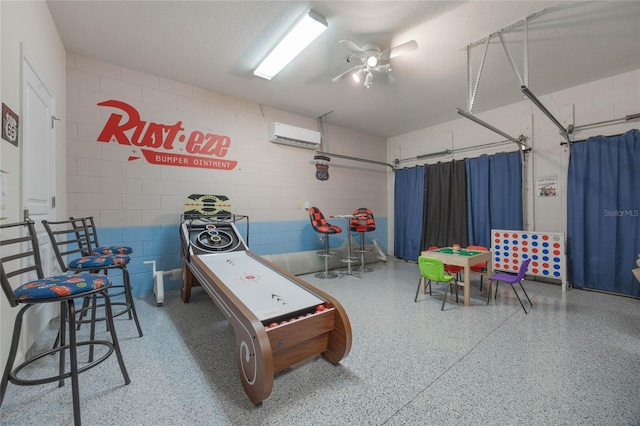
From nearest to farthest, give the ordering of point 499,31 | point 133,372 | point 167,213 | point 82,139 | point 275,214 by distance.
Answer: point 133,372 < point 499,31 < point 82,139 < point 167,213 < point 275,214

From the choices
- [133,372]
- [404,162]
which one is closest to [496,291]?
[404,162]

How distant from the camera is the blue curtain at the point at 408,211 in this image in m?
5.73

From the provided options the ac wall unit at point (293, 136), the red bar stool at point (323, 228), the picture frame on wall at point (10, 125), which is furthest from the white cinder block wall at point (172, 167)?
the picture frame on wall at point (10, 125)

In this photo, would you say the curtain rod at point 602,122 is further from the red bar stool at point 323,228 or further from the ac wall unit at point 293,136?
the ac wall unit at point 293,136

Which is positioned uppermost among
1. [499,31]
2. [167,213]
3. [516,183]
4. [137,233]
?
[499,31]

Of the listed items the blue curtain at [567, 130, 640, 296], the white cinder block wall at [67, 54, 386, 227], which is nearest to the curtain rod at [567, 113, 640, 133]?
the blue curtain at [567, 130, 640, 296]

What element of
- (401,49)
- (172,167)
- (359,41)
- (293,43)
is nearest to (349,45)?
(359,41)

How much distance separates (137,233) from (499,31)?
195 inches

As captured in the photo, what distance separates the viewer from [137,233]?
11.4 feet

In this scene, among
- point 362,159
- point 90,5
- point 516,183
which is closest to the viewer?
point 90,5

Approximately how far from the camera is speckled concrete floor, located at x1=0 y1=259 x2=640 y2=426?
4.79 ft

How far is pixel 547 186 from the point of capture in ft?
13.6

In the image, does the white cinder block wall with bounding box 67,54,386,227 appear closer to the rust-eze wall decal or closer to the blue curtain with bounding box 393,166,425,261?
the rust-eze wall decal

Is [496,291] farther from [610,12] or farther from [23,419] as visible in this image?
[23,419]
